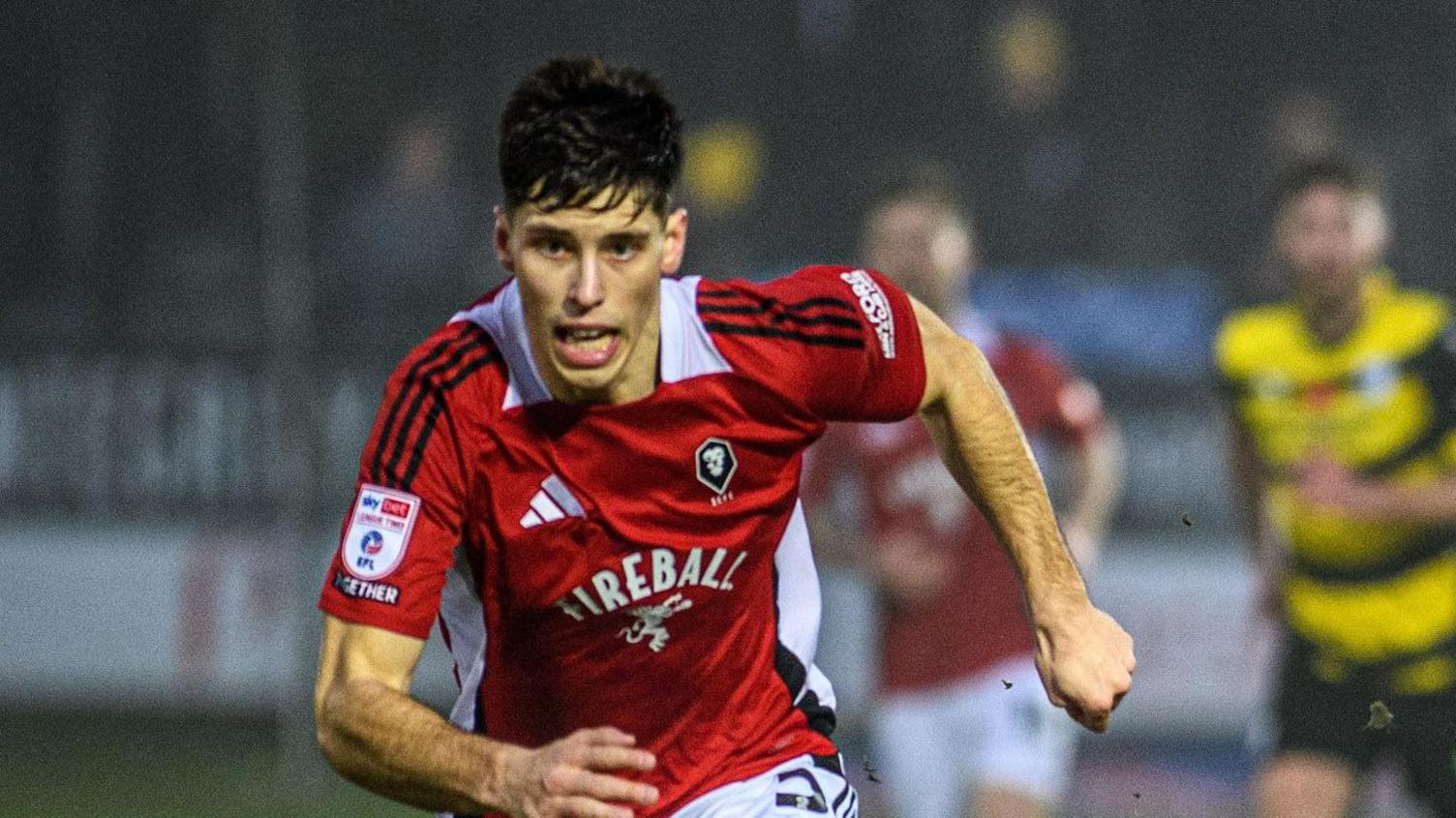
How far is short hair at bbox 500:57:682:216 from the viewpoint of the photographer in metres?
3.82

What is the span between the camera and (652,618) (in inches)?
164

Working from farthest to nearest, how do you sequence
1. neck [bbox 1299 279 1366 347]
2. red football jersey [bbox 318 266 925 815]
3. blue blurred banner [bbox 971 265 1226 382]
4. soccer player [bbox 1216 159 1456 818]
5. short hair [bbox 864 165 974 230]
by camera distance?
blue blurred banner [bbox 971 265 1226 382]
short hair [bbox 864 165 974 230]
neck [bbox 1299 279 1366 347]
soccer player [bbox 1216 159 1456 818]
red football jersey [bbox 318 266 925 815]

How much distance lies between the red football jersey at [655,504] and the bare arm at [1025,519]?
96mm

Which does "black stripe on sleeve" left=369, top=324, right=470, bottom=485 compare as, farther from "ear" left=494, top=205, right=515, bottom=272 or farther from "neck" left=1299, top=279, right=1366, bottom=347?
"neck" left=1299, top=279, right=1366, bottom=347

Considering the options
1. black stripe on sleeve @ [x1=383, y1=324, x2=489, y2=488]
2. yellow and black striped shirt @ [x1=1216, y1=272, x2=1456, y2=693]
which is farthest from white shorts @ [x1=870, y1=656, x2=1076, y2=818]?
black stripe on sleeve @ [x1=383, y1=324, x2=489, y2=488]

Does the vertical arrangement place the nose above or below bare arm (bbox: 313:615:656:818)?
above

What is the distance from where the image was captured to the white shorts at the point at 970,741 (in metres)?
7.28

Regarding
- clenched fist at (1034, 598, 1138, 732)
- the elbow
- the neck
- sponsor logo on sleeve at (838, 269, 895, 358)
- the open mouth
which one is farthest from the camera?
the neck

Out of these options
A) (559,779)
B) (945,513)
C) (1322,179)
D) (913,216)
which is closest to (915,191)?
(913,216)

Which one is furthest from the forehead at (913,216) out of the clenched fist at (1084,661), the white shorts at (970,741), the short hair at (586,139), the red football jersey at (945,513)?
the clenched fist at (1084,661)

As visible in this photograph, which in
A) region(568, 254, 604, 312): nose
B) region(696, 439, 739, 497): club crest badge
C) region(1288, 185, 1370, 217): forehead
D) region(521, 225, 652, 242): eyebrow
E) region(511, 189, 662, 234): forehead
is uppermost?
region(511, 189, 662, 234): forehead

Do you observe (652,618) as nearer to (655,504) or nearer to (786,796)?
(655,504)

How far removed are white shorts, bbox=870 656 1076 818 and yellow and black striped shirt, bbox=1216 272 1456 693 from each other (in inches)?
33.7

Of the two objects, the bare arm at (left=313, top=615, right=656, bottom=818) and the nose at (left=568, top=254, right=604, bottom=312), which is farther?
the nose at (left=568, top=254, right=604, bottom=312)
